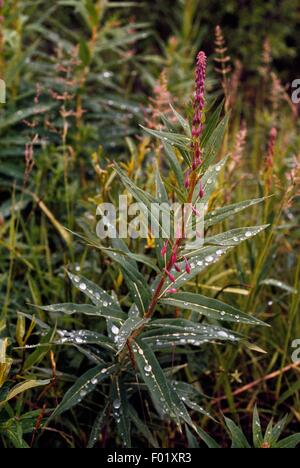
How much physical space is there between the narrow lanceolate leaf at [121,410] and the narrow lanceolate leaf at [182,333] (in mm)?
161

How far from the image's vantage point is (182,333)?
5.39 feet

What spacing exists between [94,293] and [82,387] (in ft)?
0.82

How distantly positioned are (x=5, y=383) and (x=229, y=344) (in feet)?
2.51

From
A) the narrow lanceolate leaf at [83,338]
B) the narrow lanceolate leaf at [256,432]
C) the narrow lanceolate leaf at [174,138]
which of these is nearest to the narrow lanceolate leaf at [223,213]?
the narrow lanceolate leaf at [174,138]

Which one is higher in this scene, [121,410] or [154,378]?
[154,378]

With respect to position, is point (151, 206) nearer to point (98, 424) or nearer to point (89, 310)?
point (89, 310)

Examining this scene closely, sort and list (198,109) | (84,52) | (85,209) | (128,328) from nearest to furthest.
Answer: (198,109) → (128,328) → (85,209) → (84,52)

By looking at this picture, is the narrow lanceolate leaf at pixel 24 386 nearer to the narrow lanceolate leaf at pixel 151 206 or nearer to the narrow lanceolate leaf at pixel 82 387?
the narrow lanceolate leaf at pixel 82 387

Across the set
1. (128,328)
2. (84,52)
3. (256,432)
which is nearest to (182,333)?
(128,328)

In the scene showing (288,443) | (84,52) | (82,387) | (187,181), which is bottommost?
(288,443)

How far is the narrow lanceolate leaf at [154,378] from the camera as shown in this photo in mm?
1486

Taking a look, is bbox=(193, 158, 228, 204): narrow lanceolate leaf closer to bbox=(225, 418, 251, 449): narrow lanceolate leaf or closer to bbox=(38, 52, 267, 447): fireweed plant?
bbox=(38, 52, 267, 447): fireweed plant

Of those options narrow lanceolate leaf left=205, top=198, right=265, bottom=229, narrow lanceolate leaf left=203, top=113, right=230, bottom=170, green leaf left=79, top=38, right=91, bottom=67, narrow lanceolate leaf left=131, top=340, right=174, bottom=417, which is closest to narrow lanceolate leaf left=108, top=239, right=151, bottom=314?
narrow lanceolate leaf left=131, top=340, right=174, bottom=417

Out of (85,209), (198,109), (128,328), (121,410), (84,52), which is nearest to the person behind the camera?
(198,109)
